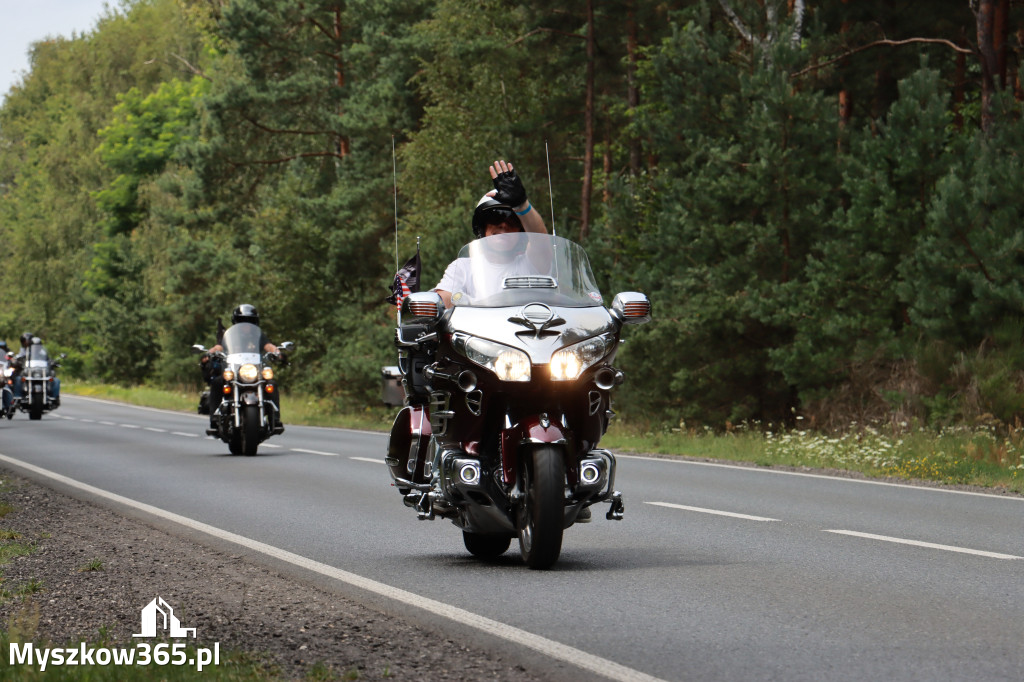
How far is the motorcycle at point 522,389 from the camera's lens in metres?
8.17

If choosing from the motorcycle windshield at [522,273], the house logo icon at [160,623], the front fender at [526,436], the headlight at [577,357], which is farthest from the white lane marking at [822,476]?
the house logo icon at [160,623]

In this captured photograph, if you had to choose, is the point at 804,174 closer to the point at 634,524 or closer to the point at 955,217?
the point at 955,217

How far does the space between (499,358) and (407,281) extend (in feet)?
5.88

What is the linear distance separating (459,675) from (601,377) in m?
2.91

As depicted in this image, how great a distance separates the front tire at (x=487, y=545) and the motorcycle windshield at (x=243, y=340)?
37.1ft

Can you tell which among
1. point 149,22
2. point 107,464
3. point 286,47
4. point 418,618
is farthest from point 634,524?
point 149,22

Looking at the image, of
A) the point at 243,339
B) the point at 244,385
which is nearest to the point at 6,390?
the point at 243,339

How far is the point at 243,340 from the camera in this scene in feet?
66.7

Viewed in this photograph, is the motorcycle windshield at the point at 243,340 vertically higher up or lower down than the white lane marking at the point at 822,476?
higher up

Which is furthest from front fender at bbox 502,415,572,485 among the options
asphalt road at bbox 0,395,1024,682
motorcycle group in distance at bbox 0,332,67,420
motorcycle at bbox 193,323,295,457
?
motorcycle group in distance at bbox 0,332,67,420

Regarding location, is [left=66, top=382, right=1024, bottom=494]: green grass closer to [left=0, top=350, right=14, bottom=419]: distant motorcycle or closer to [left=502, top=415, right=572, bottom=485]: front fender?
[left=502, top=415, right=572, bottom=485]: front fender

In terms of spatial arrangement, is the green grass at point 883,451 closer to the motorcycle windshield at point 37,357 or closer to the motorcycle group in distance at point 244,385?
the motorcycle group in distance at point 244,385

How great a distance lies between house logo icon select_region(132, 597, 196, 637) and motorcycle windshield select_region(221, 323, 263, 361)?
43.3ft

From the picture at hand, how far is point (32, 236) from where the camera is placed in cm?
8681
